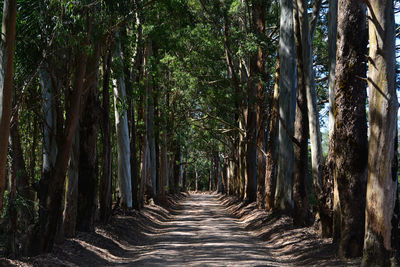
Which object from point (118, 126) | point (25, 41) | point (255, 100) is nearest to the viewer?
point (25, 41)

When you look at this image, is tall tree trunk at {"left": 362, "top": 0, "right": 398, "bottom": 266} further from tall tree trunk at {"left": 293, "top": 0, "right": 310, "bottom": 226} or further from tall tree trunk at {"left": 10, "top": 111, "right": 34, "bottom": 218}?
tall tree trunk at {"left": 10, "top": 111, "right": 34, "bottom": 218}

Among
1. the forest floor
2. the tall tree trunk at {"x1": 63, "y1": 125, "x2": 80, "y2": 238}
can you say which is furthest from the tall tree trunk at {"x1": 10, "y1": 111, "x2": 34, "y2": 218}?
the forest floor

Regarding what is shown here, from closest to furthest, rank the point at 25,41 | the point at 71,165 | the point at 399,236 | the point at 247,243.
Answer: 1. the point at 399,236
2. the point at 25,41
3. the point at 71,165
4. the point at 247,243

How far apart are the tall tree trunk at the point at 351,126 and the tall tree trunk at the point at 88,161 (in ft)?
21.0

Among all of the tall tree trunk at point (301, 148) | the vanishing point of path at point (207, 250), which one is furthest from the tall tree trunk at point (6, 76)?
the tall tree trunk at point (301, 148)

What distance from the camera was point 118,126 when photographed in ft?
62.4

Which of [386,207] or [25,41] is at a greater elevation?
[25,41]

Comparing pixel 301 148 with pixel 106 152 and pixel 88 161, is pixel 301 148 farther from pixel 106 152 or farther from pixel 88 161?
pixel 106 152

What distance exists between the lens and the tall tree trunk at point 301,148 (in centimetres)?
1343

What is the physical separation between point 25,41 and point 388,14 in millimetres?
6417

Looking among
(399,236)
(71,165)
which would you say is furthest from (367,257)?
(71,165)

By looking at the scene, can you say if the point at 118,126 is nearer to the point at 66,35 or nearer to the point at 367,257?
the point at 66,35

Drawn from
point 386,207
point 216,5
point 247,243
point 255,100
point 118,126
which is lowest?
point 247,243

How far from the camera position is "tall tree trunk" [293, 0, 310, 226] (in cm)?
1343
